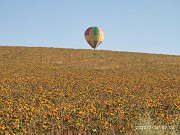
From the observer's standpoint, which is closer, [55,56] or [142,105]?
[142,105]

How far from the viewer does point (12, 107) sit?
10992 mm

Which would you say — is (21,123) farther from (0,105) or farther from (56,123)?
(0,105)

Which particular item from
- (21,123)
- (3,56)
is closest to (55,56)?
(3,56)

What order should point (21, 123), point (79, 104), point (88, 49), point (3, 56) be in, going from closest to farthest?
point (21, 123), point (79, 104), point (3, 56), point (88, 49)

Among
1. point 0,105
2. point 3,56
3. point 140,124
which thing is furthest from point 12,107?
point 3,56

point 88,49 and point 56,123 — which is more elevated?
point 88,49

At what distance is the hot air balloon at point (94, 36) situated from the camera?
181 feet

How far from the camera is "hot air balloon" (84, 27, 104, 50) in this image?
55.1m

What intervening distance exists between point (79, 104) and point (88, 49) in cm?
4578

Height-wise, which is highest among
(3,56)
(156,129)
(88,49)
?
(88,49)

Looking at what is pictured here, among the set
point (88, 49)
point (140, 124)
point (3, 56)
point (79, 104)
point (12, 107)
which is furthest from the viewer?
point (88, 49)

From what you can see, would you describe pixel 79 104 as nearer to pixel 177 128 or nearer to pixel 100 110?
pixel 100 110

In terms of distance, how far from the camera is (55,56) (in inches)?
1834

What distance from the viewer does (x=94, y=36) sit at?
55.2 m
